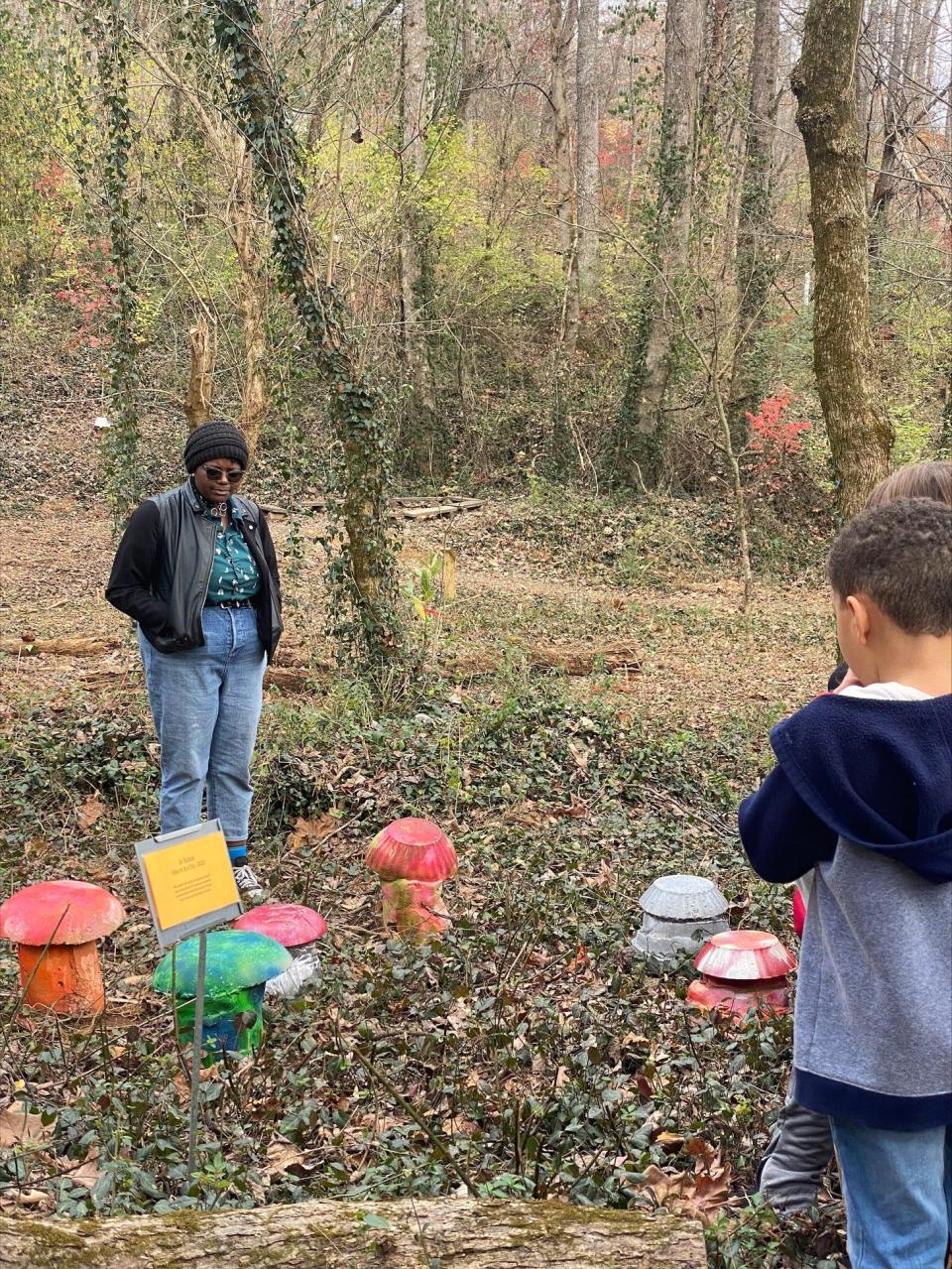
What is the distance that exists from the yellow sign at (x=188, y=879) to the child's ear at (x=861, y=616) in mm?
1784

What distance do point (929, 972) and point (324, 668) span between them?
309 inches

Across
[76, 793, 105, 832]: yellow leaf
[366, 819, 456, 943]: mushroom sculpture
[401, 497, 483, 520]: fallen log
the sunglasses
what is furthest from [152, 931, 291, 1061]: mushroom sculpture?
[401, 497, 483, 520]: fallen log

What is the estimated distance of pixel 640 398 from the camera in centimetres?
2030

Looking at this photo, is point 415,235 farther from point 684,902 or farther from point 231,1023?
point 231,1023

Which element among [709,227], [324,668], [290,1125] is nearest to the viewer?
[290,1125]

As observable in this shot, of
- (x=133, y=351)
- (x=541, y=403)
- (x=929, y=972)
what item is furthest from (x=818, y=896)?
(x=541, y=403)

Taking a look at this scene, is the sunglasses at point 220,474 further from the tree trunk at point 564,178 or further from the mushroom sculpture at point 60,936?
the tree trunk at point 564,178

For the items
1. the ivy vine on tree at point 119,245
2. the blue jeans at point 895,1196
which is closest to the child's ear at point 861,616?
the blue jeans at point 895,1196

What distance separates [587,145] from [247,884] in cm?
2357

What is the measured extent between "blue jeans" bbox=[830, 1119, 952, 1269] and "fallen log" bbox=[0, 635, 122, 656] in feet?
31.9

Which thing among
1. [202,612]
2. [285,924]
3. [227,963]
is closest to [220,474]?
[202,612]

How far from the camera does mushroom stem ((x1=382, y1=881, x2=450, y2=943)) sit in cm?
502

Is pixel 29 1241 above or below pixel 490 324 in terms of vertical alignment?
below

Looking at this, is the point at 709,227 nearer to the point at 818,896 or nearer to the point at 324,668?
the point at 324,668
